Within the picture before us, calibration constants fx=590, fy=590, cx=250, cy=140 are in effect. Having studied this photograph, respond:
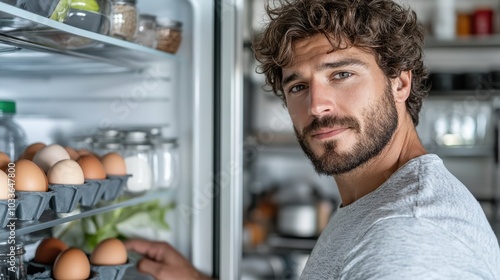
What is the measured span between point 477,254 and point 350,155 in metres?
0.30

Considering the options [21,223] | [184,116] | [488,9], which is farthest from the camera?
[488,9]

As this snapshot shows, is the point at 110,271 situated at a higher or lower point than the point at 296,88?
lower

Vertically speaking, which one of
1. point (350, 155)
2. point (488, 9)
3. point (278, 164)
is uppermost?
point (488, 9)

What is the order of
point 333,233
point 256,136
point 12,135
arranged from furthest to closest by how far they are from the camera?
1. point 256,136
2. point 12,135
3. point 333,233

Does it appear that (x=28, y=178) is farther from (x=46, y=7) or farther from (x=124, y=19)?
(x=124, y=19)

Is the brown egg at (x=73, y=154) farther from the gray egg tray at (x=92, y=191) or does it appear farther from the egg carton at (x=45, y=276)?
the egg carton at (x=45, y=276)

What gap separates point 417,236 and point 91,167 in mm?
624

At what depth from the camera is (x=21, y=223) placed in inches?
35.0

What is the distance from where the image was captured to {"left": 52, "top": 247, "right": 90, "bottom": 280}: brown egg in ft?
3.47

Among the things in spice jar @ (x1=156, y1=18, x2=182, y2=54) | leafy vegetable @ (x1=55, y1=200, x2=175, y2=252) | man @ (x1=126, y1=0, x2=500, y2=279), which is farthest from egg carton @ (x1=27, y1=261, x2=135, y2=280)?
spice jar @ (x1=156, y1=18, x2=182, y2=54)

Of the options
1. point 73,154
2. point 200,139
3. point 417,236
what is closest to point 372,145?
point 417,236

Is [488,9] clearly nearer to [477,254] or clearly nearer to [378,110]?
[378,110]

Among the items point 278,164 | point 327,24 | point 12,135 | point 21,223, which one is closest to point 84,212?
point 21,223

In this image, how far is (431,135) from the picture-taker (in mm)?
2910
